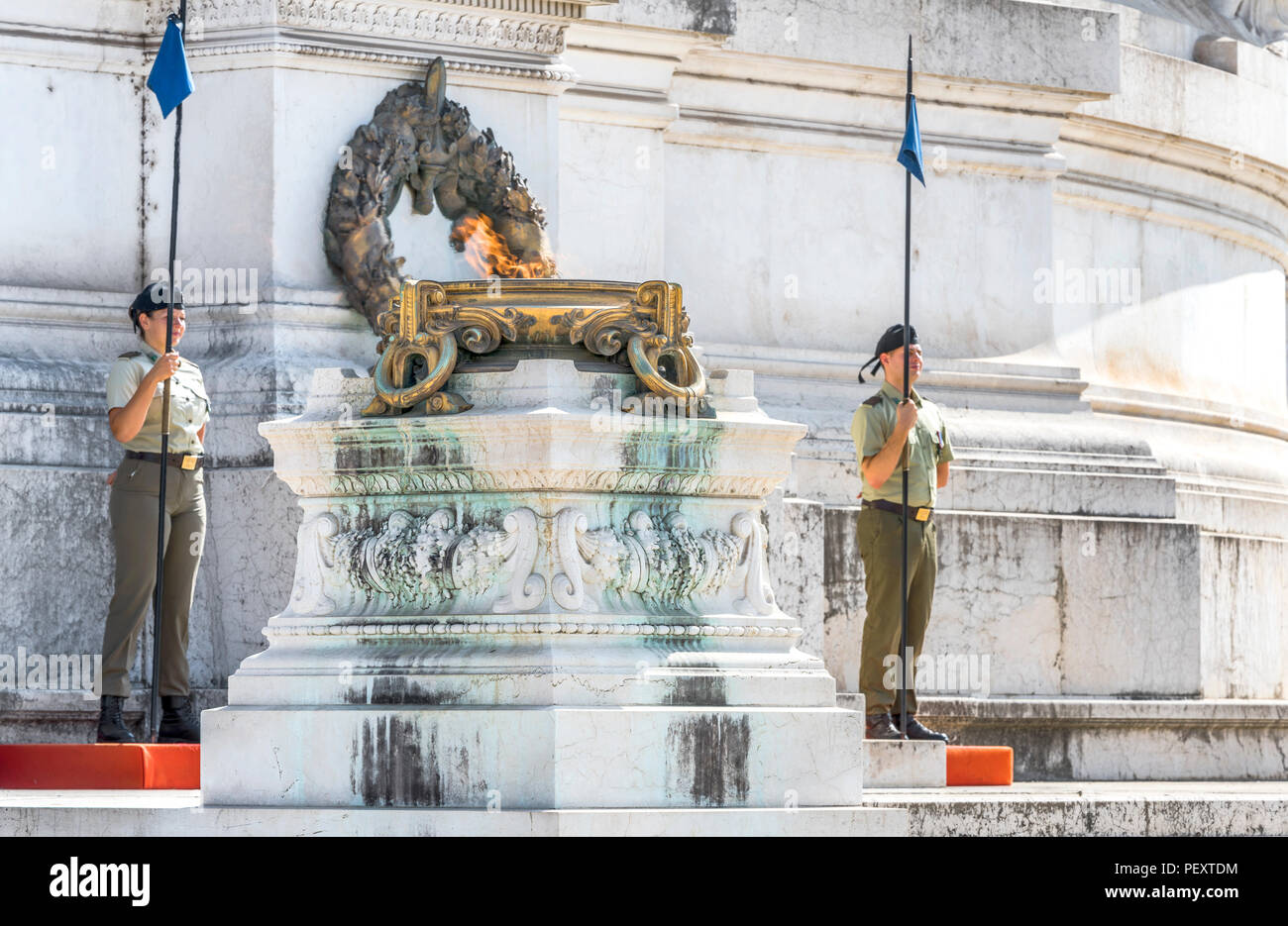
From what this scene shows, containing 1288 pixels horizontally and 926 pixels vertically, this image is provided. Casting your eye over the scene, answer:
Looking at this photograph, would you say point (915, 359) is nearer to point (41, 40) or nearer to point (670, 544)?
point (670, 544)

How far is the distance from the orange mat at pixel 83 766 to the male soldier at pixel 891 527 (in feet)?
10.3

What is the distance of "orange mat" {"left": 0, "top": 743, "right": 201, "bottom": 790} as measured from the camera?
10.6 m

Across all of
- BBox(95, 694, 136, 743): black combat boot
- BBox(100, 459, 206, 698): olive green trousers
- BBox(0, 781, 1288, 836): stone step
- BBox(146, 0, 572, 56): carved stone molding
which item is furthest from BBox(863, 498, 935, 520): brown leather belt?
BBox(95, 694, 136, 743): black combat boot

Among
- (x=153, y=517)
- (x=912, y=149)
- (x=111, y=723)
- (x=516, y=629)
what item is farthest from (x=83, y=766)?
(x=912, y=149)

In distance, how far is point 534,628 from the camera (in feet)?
29.2

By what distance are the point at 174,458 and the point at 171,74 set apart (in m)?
1.67

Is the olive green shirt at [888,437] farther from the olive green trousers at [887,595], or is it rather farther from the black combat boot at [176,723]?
the black combat boot at [176,723]

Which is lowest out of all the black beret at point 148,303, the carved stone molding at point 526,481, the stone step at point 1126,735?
the stone step at point 1126,735

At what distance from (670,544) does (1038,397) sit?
7460mm

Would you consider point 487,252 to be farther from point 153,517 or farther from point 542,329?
point 542,329

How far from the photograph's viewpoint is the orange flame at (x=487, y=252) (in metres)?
13.3

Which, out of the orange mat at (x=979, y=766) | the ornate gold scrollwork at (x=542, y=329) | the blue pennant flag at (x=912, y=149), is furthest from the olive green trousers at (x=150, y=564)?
the blue pennant flag at (x=912, y=149)

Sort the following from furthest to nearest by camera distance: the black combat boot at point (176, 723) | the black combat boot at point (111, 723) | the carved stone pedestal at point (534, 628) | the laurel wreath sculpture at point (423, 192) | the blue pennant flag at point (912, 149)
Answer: the laurel wreath sculpture at point (423, 192)
the blue pennant flag at point (912, 149)
the black combat boot at point (176, 723)
the black combat boot at point (111, 723)
the carved stone pedestal at point (534, 628)
